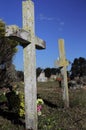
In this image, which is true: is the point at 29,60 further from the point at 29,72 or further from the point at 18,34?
the point at 18,34

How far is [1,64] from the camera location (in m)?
21.8

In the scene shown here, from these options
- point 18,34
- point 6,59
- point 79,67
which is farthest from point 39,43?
point 79,67

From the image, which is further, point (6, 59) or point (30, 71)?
point (6, 59)

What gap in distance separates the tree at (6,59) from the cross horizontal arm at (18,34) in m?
11.0

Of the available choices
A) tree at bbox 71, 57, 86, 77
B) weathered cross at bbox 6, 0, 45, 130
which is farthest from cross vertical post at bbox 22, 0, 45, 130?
tree at bbox 71, 57, 86, 77

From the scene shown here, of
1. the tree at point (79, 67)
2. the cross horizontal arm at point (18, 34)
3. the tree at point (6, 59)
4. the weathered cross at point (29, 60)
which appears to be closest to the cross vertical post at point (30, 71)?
the weathered cross at point (29, 60)

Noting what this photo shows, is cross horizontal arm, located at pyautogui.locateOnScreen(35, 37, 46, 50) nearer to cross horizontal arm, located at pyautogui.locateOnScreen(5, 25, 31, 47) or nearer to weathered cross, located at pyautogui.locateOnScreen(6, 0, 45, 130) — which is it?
weathered cross, located at pyautogui.locateOnScreen(6, 0, 45, 130)

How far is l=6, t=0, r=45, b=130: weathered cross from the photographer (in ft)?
30.3

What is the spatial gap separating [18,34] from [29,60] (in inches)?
29.6

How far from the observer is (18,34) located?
8.97 m

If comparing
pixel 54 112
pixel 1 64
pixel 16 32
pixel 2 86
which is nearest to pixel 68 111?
pixel 54 112

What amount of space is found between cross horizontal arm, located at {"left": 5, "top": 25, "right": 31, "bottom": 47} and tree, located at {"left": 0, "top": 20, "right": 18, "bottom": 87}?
36.2 ft

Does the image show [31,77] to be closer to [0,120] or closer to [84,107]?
[0,120]

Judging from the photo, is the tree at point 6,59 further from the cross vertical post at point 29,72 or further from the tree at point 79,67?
the tree at point 79,67
